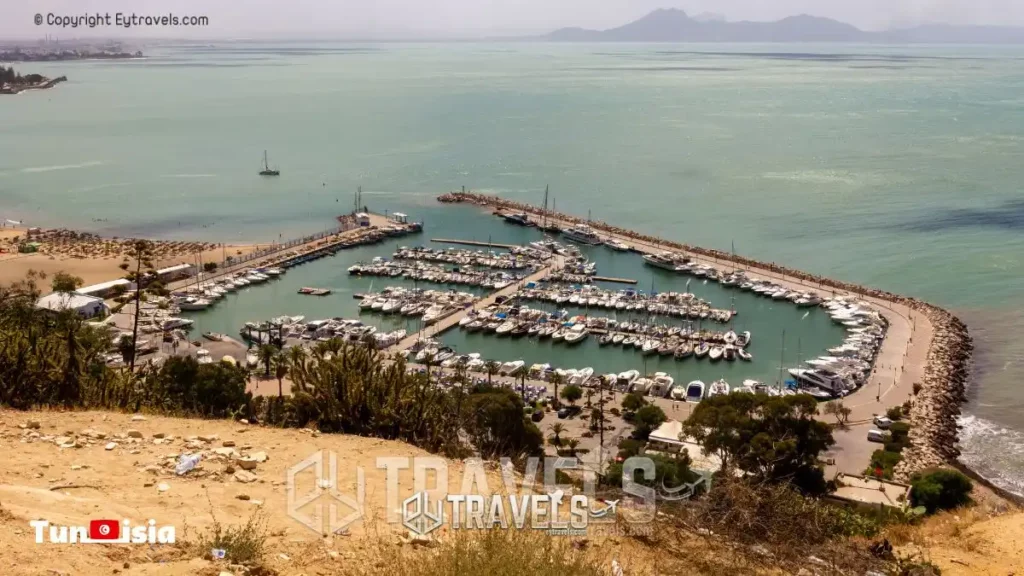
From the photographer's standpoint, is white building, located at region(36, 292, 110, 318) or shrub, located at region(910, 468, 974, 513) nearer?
shrub, located at region(910, 468, 974, 513)

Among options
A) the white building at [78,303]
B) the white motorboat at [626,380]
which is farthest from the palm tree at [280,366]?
the white motorboat at [626,380]

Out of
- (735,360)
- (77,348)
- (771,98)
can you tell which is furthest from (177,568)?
(771,98)

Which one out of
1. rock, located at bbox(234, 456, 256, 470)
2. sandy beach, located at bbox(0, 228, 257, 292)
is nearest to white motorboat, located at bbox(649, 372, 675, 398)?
rock, located at bbox(234, 456, 256, 470)

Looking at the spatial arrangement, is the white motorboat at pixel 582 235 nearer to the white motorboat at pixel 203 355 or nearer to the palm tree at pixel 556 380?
the palm tree at pixel 556 380

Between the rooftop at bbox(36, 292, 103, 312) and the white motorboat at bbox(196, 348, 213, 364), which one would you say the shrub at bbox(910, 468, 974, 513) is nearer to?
the white motorboat at bbox(196, 348, 213, 364)

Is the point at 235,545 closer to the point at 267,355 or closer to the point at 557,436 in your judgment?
the point at 557,436

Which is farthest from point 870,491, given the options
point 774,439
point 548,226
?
point 548,226
